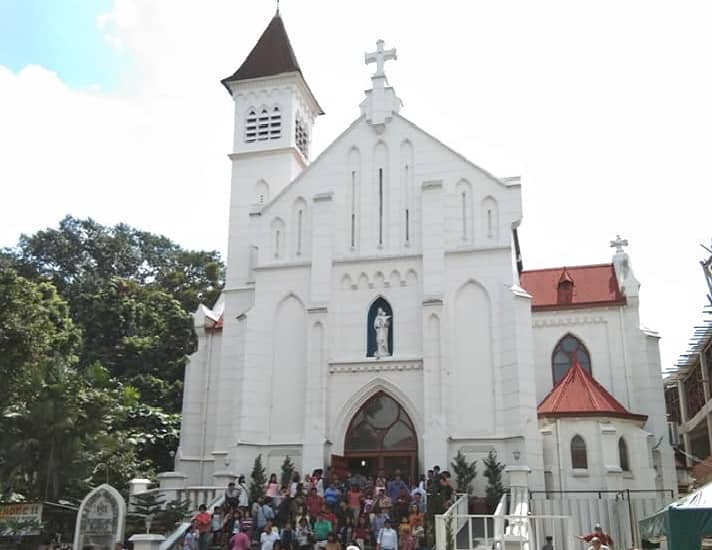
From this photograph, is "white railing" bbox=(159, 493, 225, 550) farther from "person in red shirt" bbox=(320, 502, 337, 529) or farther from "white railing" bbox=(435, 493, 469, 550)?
"white railing" bbox=(435, 493, 469, 550)

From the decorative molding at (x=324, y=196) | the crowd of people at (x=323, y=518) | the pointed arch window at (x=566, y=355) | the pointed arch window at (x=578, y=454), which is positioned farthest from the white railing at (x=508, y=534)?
the decorative molding at (x=324, y=196)

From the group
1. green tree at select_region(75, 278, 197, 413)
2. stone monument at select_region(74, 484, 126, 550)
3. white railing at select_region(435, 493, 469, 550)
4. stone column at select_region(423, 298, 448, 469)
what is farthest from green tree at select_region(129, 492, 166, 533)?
green tree at select_region(75, 278, 197, 413)

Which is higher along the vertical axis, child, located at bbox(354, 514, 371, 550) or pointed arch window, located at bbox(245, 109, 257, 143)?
pointed arch window, located at bbox(245, 109, 257, 143)

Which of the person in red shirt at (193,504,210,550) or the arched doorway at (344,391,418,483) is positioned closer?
the person in red shirt at (193,504,210,550)

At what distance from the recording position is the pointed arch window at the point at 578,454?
24.9 m

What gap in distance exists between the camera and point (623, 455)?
83.5 feet

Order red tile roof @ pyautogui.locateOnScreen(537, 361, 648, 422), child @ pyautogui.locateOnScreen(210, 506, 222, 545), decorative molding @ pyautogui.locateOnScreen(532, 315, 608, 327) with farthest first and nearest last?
decorative molding @ pyautogui.locateOnScreen(532, 315, 608, 327), red tile roof @ pyautogui.locateOnScreen(537, 361, 648, 422), child @ pyautogui.locateOnScreen(210, 506, 222, 545)

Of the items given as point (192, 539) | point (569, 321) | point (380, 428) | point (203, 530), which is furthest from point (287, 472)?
point (569, 321)

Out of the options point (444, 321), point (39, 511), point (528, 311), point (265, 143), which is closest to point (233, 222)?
point (265, 143)

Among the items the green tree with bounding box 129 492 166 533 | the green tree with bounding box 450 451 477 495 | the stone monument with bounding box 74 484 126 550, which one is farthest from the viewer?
the green tree with bounding box 450 451 477 495

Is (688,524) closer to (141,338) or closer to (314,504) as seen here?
(314,504)

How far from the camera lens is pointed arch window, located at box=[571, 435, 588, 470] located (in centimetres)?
2492

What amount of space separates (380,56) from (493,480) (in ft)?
53.0

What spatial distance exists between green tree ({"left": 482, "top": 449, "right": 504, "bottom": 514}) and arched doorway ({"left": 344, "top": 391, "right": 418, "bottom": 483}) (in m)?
2.72
